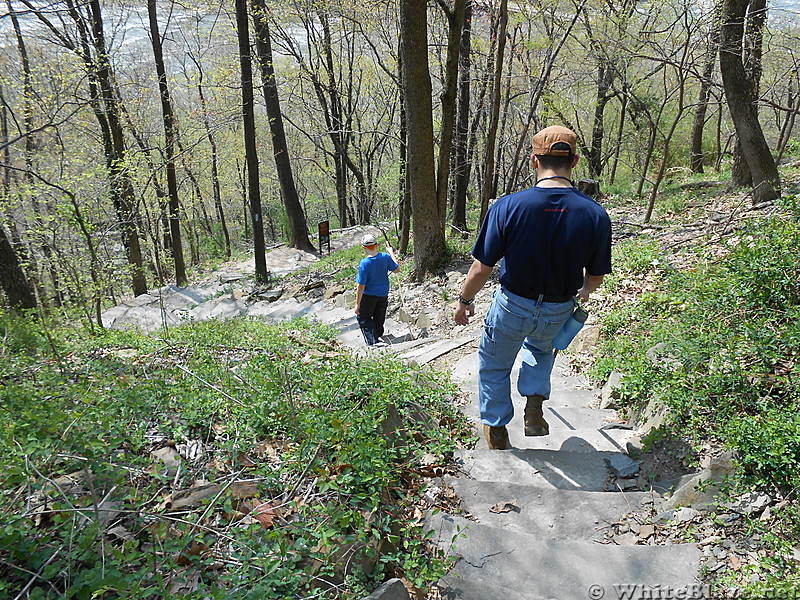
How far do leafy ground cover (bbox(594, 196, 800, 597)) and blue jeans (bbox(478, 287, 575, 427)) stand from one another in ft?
2.84

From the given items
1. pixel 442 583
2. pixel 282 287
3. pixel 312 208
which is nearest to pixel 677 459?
pixel 442 583

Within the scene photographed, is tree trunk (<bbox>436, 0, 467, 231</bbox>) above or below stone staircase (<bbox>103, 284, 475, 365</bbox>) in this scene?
above

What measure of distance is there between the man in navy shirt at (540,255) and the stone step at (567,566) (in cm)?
107

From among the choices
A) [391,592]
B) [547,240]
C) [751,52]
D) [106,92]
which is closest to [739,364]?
[547,240]

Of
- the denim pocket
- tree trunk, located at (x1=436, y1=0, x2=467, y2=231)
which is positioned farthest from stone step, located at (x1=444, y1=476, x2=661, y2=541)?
tree trunk, located at (x1=436, y1=0, x2=467, y2=231)

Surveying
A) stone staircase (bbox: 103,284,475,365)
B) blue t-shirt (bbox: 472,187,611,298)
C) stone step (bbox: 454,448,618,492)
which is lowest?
stone staircase (bbox: 103,284,475,365)

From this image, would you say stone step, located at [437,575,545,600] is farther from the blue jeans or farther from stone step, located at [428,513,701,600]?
the blue jeans

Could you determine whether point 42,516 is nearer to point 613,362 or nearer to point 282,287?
point 613,362

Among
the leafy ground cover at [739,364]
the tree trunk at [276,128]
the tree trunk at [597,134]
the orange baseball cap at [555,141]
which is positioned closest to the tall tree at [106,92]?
the tree trunk at [276,128]

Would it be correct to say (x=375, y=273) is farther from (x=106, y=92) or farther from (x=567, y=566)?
(x=106, y=92)

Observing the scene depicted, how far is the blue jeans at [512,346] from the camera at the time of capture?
318 cm

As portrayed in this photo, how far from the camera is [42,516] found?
2219mm

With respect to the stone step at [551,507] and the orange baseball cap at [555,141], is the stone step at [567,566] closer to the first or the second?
the stone step at [551,507]

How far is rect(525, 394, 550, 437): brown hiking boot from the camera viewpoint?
3.59 metres
